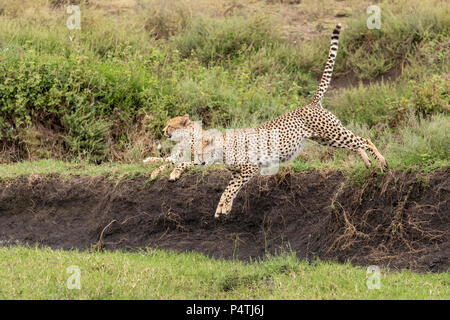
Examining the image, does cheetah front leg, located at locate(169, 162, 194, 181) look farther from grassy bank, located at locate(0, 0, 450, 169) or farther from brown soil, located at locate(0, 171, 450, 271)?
grassy bank, located at locate(0, 0, 450, 169)

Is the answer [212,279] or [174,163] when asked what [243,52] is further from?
[212,279]

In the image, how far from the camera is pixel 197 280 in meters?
8.64

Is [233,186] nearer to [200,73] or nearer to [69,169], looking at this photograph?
[69,169]

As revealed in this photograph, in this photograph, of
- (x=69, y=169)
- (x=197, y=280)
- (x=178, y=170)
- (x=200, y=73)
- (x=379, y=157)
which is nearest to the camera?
(x=197, y=280)

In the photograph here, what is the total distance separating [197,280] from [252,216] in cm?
269

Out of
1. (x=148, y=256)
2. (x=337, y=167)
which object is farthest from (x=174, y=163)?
(x=337, y=167)

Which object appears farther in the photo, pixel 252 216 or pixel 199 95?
pixel 199 95

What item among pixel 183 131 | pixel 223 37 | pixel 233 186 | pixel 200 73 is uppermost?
pixel 223 37

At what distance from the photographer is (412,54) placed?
17109 mm

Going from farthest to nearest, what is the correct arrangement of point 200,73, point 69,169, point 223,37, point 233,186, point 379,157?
point 223,37 < point 200,73 < point 69,169 < point 379,157 < point 233,186

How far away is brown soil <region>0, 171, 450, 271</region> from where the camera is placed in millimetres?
9836

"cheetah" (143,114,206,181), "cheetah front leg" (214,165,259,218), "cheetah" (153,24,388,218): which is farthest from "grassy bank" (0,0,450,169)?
"cheetah" (143,114,206,181)

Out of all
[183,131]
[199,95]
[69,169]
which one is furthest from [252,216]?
[199,95]

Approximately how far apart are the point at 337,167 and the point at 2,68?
7423 mm
